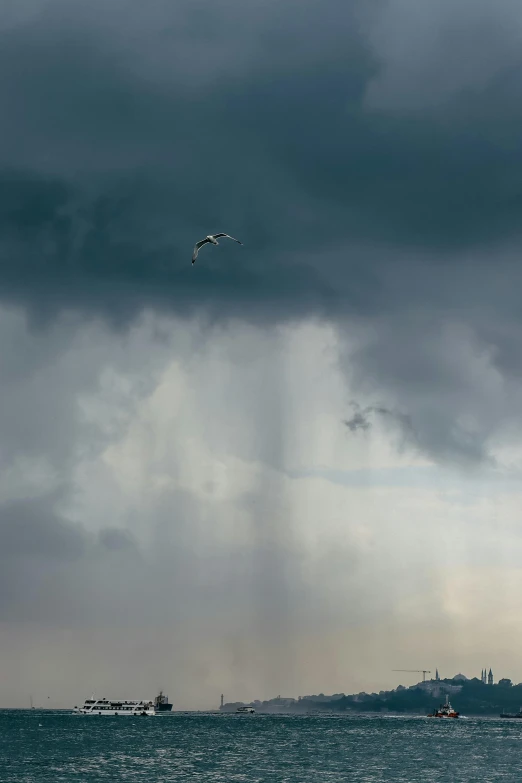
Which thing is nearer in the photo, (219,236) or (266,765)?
(219,236)

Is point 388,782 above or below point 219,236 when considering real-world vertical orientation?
below

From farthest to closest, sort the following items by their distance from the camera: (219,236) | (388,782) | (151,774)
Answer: (151,774)
(388,782)
(219,236)

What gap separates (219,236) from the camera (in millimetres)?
91188

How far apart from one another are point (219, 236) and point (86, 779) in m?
111

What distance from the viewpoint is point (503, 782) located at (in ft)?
570

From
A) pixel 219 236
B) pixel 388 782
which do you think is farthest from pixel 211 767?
pixel 219 236

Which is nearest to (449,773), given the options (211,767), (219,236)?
(211,767)

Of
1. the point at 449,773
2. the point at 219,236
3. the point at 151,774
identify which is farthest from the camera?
the point at 449,773

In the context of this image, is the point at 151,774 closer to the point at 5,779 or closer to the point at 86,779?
the point at 86,779

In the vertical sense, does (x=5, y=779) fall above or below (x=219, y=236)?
below

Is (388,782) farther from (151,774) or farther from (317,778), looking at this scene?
(151,774)

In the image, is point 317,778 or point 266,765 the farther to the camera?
point 266,765

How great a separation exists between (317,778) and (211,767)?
94.8ft

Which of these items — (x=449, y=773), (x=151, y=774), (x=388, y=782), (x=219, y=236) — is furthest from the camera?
(x=449, y=773)
